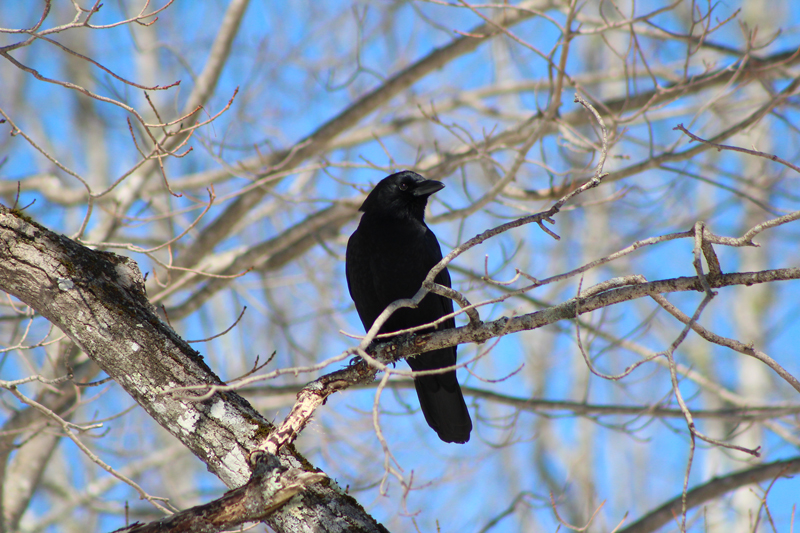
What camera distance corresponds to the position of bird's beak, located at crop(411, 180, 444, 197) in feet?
13.3

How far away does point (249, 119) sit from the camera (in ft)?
21.5

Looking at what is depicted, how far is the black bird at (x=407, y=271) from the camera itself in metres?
3.95

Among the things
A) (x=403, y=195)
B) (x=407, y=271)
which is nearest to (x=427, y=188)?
(x=403, y=195)

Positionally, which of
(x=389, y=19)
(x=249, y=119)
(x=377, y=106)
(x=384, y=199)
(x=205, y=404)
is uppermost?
(x=389, y=19)

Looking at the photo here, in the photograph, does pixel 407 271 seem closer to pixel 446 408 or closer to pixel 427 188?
pixel 427 188

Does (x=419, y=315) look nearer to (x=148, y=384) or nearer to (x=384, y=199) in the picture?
(x=384, y=199)

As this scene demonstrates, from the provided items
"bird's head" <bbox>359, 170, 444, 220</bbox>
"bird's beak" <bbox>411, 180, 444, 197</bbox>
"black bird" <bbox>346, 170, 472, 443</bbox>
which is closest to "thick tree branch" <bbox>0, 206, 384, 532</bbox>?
"black bird" <bbox>346, 170, 472, 443</bbox>

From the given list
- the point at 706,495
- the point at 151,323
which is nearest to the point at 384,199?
the point at 151,323

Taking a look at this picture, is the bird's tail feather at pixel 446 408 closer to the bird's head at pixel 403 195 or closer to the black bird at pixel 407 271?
the black bird at pixel 407 271

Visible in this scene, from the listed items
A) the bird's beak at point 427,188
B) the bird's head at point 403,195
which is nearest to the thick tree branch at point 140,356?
the bird's head at point 403,195

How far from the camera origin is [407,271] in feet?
12.9

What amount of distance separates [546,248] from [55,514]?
9.34m

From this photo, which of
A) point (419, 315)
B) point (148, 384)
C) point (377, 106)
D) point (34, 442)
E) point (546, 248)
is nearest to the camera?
point (148, 384)

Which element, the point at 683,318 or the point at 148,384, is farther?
the point at 148,384
